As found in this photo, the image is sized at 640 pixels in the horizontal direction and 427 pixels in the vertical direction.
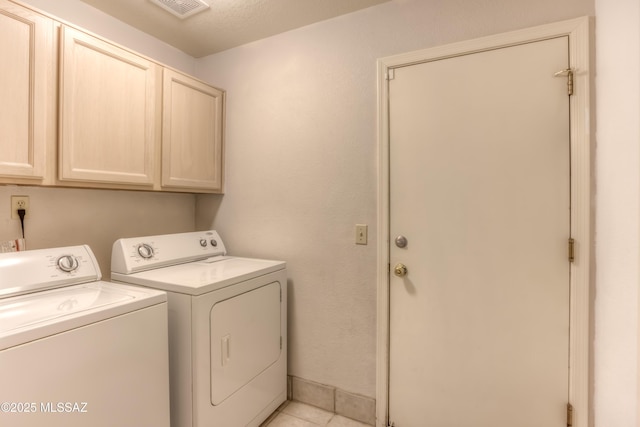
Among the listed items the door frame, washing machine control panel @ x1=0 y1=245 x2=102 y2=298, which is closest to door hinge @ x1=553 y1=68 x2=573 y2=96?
the door frame

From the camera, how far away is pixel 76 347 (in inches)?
43.0

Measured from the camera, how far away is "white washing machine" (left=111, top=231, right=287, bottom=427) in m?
1.46

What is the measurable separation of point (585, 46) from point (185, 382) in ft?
7.56

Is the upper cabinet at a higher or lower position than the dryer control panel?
higher

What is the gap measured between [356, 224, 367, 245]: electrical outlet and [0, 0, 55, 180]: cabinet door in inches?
61.2

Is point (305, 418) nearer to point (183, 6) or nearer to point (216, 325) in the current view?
point (216, 325)

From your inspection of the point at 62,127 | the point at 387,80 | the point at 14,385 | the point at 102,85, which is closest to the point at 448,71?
the point at 387,80

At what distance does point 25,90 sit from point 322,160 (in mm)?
1428

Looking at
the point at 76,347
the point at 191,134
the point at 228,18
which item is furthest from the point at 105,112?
the point at 76,347

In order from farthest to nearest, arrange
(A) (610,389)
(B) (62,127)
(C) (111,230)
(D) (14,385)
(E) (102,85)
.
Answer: (C) (111,230) → (E) (102,85) → (B) (62,127) → (A) (610,389) → (D) (14,385)

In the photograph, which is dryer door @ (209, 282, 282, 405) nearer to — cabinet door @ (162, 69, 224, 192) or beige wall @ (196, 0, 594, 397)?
beige wall @ (196, 0, 594, 397)

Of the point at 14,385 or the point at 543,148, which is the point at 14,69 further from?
the point at 543,148

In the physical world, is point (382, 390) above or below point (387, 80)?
below

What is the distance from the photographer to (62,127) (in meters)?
1.46
